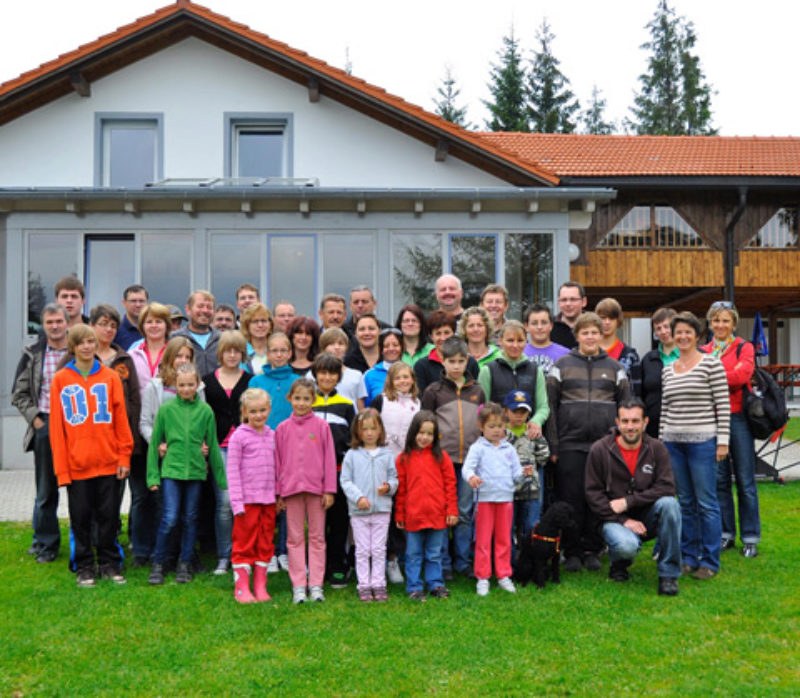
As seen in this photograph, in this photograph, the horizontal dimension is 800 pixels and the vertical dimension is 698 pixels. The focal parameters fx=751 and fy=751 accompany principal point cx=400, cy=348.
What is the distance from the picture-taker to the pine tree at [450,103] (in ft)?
137

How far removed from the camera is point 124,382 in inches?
229

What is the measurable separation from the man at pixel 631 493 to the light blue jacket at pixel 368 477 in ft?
4.86

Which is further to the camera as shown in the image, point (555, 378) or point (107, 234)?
point (107, 234)

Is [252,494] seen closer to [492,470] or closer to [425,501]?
[425,501]

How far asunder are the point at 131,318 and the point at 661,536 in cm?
480

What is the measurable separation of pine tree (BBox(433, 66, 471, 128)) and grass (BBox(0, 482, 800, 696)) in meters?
38.8

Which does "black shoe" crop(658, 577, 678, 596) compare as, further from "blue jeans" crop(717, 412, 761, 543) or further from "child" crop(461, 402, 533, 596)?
"blue jeans" crop(717, 412, 761, 543)

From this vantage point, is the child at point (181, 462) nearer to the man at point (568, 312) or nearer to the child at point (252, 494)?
the child at point (252, 494)

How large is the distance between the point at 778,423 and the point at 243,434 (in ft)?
13.9

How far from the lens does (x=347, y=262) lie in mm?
12000

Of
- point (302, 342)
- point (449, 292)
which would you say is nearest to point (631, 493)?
point (449, 292)

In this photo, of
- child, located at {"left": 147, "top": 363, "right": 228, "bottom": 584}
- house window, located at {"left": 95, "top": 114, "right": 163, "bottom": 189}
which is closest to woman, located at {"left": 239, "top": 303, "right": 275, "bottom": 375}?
child, located at {"left": 147, "top": 363, "right": 228, "bottom": 584}

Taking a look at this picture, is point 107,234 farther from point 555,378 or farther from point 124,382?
point 555,378

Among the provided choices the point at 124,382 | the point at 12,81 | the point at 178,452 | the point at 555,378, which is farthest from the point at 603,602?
the point at 12,81
